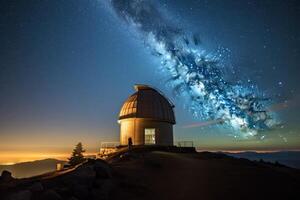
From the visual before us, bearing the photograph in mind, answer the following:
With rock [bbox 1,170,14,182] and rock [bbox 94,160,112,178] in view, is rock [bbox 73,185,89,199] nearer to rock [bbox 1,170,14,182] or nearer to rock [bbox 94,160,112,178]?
rock [bbox 94,160,112,178]

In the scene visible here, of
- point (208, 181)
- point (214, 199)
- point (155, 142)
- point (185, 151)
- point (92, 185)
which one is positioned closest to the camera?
point (214, 199)

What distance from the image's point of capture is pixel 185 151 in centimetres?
2238

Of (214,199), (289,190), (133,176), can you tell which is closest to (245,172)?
(289,190)

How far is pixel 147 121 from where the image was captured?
2612cm

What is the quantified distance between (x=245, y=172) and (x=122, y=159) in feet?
27.5

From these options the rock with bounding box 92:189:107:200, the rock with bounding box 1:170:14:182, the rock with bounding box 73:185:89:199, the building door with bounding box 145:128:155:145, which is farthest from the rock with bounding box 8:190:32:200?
the building door with bounding box 145:128:155:145

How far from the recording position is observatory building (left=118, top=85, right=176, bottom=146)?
26062mm

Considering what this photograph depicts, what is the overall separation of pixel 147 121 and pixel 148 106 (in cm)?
199

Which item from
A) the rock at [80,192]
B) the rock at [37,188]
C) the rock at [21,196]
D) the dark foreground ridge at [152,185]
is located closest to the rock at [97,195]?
the dark foreground ridge at [152,185]

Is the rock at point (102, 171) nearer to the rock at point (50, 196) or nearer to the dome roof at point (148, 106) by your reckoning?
the rock at point (50, 196)

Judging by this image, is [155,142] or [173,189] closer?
[173,189]

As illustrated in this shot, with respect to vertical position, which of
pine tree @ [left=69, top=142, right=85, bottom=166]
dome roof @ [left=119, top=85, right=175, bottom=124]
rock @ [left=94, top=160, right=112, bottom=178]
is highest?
dome roof @ [left=119, top=85, right=175, bottom=124]

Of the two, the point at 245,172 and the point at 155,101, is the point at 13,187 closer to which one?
the point at 245,172

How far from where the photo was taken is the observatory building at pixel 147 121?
26062 millimetres
